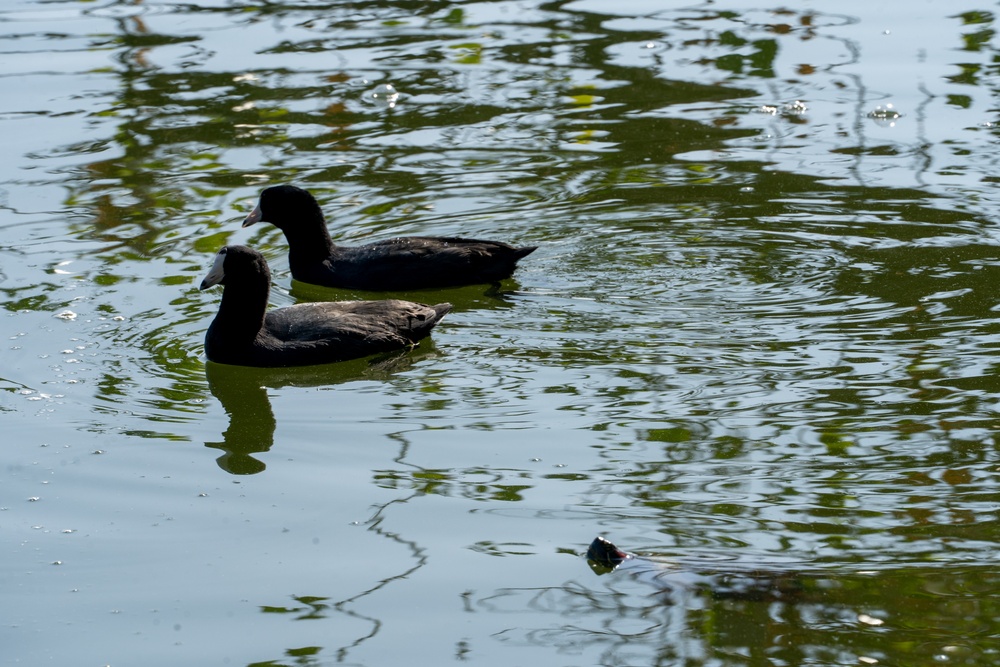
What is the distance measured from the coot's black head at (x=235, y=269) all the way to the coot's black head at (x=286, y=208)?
1048mm

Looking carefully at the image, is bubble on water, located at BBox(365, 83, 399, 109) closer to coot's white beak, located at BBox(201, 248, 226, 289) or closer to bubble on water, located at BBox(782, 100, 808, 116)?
bubble on water, located at BBox(782, 100, 808, 116)

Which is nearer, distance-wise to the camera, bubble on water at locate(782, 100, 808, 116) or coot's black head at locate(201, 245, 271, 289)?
coot's black head at locate(201, 245, 271, 289)

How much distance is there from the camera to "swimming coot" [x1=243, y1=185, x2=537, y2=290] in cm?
841

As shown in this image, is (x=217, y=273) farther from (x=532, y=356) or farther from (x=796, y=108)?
(x=796, y=108)

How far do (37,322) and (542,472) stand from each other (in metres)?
3.37

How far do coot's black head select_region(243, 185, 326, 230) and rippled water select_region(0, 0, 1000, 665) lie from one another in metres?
0.43

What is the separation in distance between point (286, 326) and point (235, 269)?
0.40m

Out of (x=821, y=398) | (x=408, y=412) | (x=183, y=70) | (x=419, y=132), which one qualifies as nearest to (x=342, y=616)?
(x=408, y=412)

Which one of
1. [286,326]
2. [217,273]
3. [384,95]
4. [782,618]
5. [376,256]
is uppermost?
[384,95]

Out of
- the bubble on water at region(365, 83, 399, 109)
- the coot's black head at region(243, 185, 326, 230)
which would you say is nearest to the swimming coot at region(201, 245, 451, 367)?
the coot's black head at region(243, 185, 326, 230)

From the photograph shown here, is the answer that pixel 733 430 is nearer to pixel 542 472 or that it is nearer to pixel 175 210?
pixel 542 472

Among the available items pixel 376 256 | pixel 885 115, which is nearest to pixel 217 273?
pixel 376 256

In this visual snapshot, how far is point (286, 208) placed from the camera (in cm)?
878

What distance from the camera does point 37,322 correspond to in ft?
25.8
